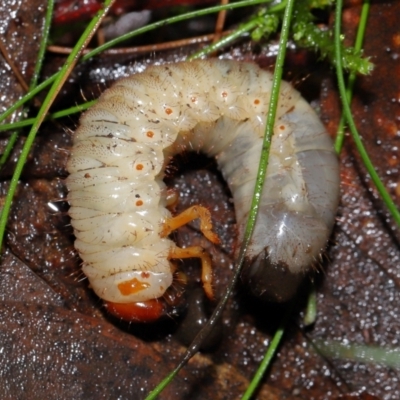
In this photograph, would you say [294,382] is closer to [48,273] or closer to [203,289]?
[203,289]

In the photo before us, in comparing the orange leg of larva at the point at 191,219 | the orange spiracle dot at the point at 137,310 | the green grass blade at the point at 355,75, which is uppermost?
the green grass blade at the point at 355,75

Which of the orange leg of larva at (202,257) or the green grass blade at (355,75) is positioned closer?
the orange leg of larva at (202,257)

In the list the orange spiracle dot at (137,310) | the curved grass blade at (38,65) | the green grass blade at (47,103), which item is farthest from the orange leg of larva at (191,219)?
the curved grass blade at (38,65)

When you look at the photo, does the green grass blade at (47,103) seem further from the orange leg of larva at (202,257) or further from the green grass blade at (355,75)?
the green grass blade at (355,75)

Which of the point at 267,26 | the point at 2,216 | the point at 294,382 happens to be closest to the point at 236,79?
the point at 267,26

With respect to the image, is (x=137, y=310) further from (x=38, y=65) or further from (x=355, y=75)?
(x=355, y=75)

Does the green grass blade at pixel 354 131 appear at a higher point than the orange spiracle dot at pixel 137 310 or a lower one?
higher
